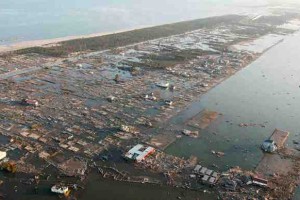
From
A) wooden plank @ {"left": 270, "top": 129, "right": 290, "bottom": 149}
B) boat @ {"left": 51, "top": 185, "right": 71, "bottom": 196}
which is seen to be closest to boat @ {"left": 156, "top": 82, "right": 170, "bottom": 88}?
wooden plank @ {"left": 270, "top": 129, "right": 290, "bottom": 149}

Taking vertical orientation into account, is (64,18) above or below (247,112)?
above

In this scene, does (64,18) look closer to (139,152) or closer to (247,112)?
(247,112)

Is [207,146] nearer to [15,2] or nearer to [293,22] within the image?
[293,22]

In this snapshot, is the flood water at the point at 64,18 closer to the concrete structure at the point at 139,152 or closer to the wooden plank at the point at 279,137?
the concrete structure at the point at 139,152

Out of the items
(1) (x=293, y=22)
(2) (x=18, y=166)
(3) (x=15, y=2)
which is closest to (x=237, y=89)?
(2) (x=18, y=166)

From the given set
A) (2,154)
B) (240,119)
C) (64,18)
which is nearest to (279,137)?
(240,119)

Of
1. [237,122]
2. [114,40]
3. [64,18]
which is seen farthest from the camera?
[64,18]

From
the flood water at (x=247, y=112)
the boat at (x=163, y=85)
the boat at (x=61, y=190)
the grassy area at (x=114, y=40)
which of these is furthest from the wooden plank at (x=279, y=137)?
the grassy area at (x=114, y=40)
